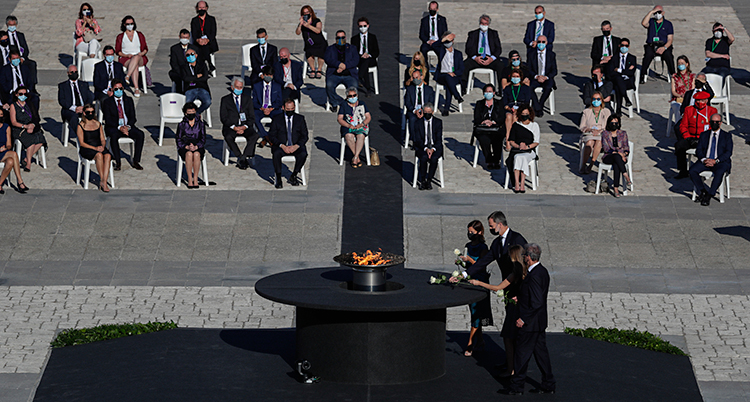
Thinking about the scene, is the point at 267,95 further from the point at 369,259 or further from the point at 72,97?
the point at 369,259

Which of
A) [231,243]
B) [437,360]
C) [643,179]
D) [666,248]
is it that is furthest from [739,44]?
[437,360]

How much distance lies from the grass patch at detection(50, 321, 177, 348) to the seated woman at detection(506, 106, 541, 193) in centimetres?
757

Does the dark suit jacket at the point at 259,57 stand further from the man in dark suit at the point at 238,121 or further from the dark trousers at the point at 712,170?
the dark trousers at the point at 712,170

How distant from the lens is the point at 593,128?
68.8ft

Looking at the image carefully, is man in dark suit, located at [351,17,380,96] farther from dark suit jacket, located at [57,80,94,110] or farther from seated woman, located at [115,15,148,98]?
dark suit jacket, located at [57,80,94,110]

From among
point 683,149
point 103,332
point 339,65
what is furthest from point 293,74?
point 103,332

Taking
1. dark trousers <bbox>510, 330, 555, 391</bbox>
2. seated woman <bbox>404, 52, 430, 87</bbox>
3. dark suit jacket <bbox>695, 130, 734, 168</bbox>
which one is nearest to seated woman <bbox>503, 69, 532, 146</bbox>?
seated woman <bbox>404, 52, 430, 87</bbox>

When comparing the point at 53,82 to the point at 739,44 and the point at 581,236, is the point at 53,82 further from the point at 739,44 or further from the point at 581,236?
the point at 739,44

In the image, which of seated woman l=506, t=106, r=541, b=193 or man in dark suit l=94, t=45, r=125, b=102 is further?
man in dark suit l=94, t=45, r=125, b=102

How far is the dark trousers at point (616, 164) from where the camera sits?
19.8 metres

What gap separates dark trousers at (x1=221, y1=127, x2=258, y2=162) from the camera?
20906mm

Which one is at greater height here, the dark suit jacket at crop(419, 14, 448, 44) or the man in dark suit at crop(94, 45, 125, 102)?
the dark suit jacket at crop(419, 14, 448, 44)

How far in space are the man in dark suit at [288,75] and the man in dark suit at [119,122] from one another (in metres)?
3.12

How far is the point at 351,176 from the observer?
20.7m
